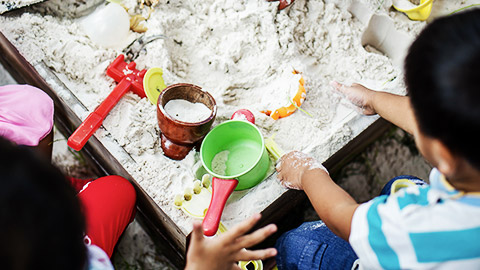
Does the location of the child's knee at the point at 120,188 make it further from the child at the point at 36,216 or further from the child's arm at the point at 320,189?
the child at the point at 36,216

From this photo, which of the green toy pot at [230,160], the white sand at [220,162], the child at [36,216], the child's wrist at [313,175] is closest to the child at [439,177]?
the child's wrist at [313,175]

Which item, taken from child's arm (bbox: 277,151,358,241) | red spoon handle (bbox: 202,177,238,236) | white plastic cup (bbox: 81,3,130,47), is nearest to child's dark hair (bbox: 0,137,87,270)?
red spoon handle (bbox: 202,177,238,236)

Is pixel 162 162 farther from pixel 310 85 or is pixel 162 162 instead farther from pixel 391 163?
pixel 391 163

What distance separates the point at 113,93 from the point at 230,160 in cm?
38

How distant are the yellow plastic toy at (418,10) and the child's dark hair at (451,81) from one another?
2.58 feet

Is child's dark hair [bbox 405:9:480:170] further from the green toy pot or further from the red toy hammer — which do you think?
the red toy hammer

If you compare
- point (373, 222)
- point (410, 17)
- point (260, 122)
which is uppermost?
point (410, 17)

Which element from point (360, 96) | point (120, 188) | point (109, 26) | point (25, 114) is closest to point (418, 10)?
point (360, 96)

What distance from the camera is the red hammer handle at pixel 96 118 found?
1.15 m

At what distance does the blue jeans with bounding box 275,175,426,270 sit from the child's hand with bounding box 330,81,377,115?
0.76ft

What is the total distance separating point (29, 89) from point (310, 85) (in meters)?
0.81

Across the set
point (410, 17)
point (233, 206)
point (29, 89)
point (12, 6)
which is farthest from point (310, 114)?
point (12, 6)

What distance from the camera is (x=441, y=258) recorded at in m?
0.72

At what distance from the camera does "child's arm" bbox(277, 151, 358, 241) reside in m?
0.93
